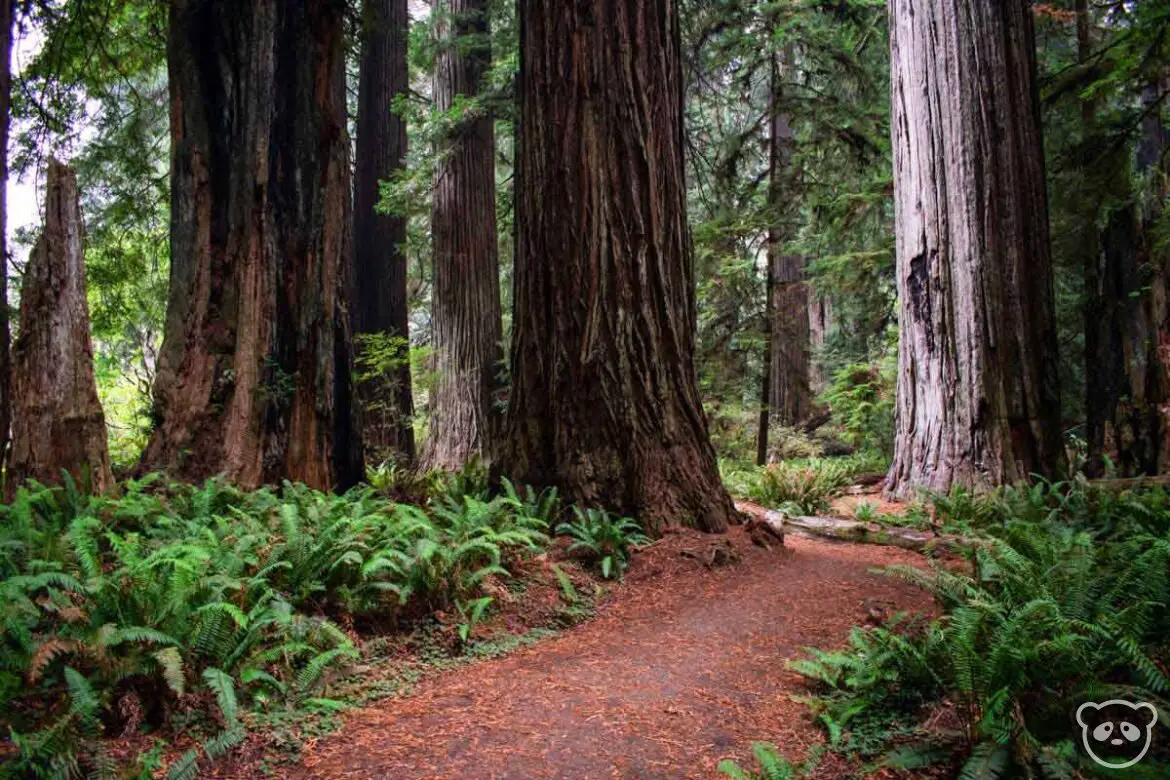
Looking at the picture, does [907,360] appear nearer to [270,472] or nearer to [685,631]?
[685,631]

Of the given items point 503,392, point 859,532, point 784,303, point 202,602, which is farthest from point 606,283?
point 784,303

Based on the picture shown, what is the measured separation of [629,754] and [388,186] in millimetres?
9454

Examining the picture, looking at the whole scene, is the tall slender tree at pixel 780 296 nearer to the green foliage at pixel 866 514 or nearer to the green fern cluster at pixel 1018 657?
the green foliage at pixel 866 514

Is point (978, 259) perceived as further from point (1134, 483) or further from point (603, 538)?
point (603, 538)

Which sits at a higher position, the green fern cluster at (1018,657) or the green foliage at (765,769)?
the green fern cluster at (1018,657)

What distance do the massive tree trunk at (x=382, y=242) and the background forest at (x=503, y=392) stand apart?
0.51ft

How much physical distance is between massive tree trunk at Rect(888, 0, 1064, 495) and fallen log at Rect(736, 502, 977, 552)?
4.35ft

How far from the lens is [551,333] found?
605 cm

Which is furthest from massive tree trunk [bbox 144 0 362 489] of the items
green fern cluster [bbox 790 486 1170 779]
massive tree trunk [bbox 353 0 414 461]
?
massive tree trunk [bbox 353 0 414 461]

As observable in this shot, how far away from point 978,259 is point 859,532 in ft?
10.1

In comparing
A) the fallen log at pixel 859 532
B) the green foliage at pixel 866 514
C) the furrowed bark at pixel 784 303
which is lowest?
the fallen log at pixel 859 532

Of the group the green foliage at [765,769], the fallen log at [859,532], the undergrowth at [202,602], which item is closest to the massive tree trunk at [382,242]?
the fallen log at [859,532]

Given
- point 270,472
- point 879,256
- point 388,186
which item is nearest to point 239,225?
point 270,472

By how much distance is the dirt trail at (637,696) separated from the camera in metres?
2.81
